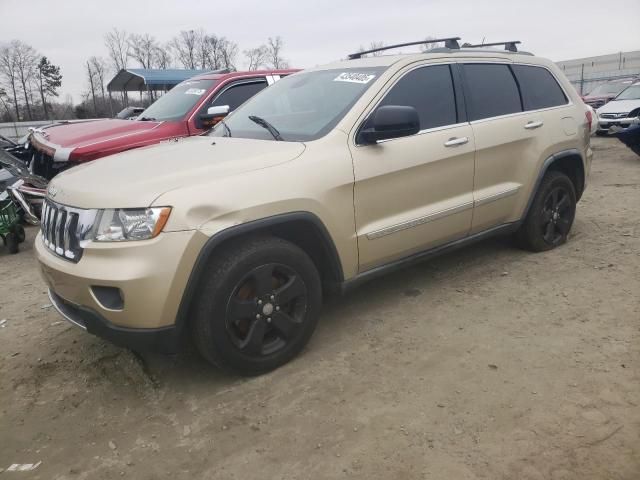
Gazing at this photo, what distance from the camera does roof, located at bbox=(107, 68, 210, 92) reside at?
22750mm

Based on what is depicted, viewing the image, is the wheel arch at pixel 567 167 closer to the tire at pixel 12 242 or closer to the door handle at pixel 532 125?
the door handle at pixel 532 125

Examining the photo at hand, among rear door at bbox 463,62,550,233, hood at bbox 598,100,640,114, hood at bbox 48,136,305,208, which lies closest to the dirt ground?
rear door at bbox 463,62,550,233

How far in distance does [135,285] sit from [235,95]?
4.48 metres

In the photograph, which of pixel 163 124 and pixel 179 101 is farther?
pixel 179 101

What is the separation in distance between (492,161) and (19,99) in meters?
42.3

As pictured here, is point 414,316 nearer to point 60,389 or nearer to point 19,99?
point 60,389

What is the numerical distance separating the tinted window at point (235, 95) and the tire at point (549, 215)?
373 centimetres

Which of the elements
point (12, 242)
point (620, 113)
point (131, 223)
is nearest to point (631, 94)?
point (620, 113)

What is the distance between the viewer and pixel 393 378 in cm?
292

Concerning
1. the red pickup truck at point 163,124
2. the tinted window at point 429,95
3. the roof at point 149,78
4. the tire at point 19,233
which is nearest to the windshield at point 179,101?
the red pickup truck at point 163,124

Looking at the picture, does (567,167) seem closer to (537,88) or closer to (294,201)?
(537,88)

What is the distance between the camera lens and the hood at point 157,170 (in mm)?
2615

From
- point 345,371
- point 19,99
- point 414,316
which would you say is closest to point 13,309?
point 345,371

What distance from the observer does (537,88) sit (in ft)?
15.0
